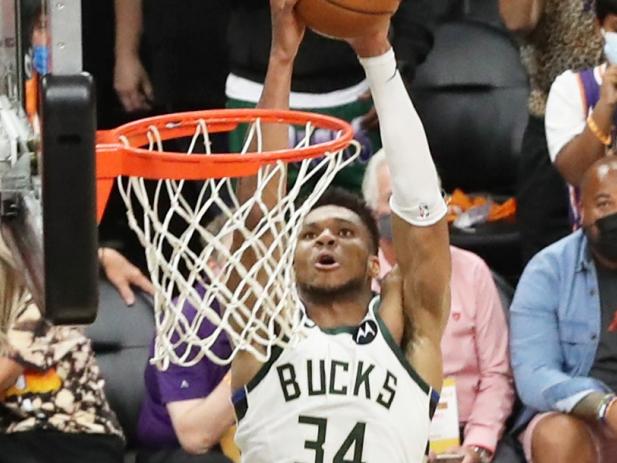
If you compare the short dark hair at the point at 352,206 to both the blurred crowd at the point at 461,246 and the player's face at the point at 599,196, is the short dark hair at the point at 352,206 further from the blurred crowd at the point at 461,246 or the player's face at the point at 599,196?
the player's face at the point at 599,196

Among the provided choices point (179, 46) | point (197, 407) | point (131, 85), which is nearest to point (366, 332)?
point (197, 407)

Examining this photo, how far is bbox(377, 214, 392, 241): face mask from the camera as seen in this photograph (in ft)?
15.4

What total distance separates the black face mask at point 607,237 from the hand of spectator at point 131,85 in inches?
62.3

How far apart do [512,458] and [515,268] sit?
3.38 ft

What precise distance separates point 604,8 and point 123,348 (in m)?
1.71

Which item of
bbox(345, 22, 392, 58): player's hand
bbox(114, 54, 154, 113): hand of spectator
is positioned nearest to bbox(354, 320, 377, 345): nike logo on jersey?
bbox(345, 22, 392, 58): player's hand

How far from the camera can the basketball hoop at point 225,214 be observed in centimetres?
291

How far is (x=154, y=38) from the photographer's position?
18.4 feet

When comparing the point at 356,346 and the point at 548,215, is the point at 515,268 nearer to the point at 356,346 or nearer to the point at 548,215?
the point at 548,215

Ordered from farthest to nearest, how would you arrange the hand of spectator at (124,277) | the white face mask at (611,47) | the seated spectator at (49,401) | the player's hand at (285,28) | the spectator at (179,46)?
the spectator at (179,46), the hand of spectator at (124,277), the white face mask at (611,47), the seated spectator at (49,401), the player's hand at (285,28)

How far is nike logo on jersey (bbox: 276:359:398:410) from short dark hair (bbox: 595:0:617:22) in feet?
5.15

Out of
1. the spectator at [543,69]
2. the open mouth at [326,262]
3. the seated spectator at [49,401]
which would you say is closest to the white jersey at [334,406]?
the open mouth at [326,262]

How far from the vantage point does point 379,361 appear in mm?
3572

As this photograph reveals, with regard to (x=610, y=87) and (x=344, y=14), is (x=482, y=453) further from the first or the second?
(x=344, y=14)
